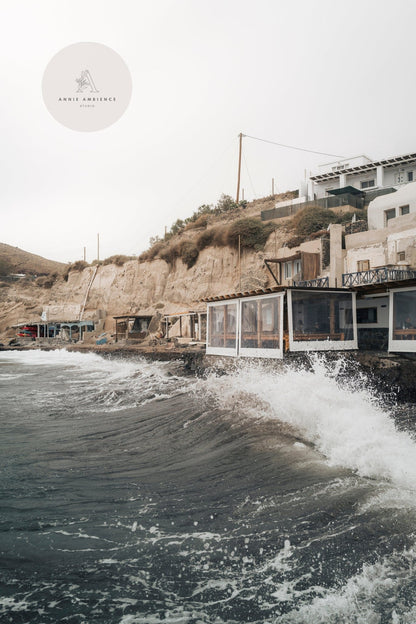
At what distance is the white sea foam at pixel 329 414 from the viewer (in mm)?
5703

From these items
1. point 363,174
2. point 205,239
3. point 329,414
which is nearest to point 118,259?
point 205,239

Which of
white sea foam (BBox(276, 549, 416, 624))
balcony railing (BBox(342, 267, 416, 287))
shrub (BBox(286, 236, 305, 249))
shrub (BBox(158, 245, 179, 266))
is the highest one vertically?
shrub (BBox(158, 245, 179, 266))

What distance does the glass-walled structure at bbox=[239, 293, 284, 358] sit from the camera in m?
14.7

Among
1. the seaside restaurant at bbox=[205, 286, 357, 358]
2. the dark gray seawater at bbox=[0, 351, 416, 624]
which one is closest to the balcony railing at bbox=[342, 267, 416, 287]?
the seaside restaurant at bbox=[205, 286, 357, 358]

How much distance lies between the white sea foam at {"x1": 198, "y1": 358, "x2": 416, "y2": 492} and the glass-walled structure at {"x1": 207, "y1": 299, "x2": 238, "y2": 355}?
2246 mm

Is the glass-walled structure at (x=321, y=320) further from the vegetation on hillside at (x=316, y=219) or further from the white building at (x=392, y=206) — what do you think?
the vegetation on hillside at (x=316, y=219)

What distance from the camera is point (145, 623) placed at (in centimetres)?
280

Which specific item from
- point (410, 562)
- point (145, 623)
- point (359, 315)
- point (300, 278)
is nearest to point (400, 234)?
point (300, 278)

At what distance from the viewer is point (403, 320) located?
14320 mm

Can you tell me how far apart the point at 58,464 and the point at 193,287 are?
32988 millimetres

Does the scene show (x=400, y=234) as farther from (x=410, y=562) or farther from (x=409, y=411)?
(x=410, y=562)

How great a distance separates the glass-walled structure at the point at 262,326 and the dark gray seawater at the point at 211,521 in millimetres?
5993

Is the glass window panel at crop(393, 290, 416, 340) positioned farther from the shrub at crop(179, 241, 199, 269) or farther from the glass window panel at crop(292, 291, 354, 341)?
the shrub at crop(179, 241, 199, 269)

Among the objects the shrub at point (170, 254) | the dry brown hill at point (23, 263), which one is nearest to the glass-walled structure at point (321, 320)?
the shrub at point (170, 254)
